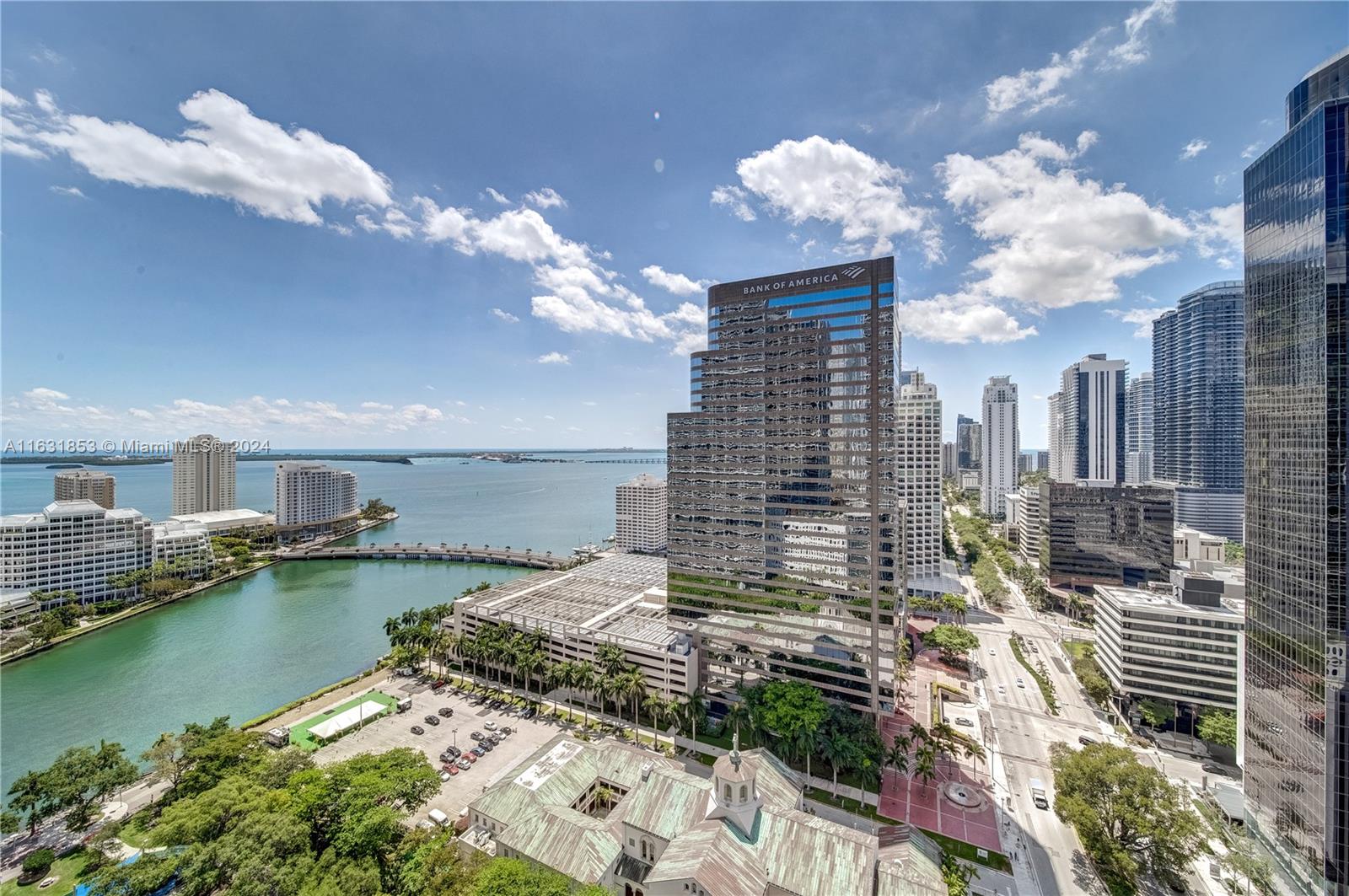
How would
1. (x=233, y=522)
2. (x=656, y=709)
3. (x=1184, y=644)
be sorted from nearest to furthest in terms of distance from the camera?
(x=656, y=709) < (x=1184, y=644) < (x=233, y=522)

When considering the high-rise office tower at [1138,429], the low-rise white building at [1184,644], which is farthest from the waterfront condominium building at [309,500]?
the high-rise office tower at [1138,429]

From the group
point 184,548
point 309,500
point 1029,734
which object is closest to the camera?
point 1029,734

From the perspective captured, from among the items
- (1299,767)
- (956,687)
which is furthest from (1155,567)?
(1299,767)

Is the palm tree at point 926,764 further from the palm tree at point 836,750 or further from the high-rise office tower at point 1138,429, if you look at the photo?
the high-rise office tower at point 1138,429

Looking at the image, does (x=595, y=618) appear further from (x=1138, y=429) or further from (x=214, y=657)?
(x=1138, y=429)

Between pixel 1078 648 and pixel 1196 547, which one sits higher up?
pixel 1196 547

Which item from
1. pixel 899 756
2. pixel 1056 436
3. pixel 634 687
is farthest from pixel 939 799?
pixel 1056 436
